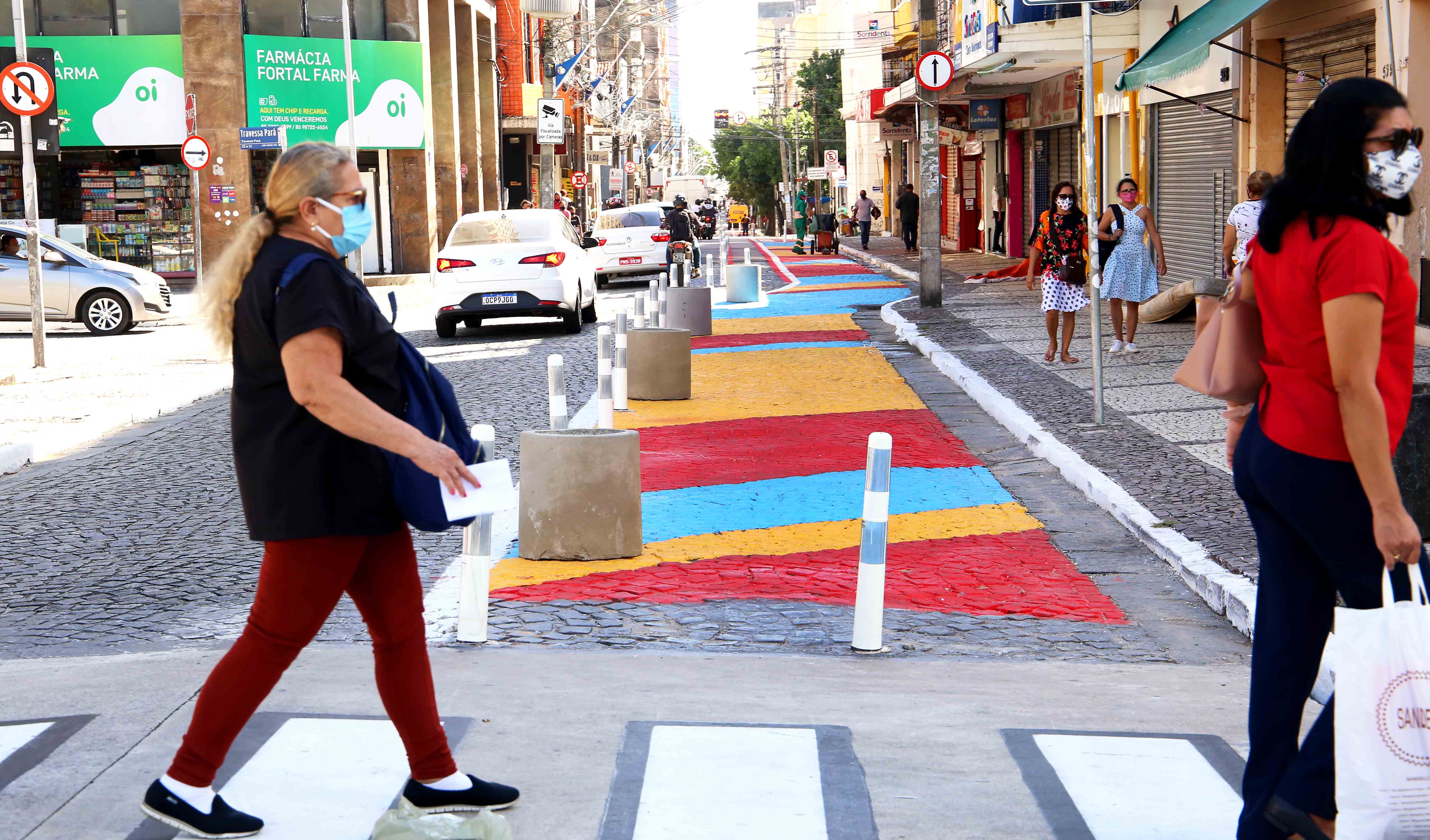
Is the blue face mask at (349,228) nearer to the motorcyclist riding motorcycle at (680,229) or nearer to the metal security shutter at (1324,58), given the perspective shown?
the metal security shutter at (1324,58)

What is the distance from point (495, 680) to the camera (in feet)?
17.3

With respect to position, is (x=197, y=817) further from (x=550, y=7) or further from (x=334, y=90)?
(x=550, y=7)

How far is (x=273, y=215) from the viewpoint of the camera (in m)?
3.72

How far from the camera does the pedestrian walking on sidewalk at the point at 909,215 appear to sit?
1642 inches

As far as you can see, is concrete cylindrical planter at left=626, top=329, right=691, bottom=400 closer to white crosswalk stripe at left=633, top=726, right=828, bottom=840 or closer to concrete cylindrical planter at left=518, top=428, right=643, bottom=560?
concrete cylindrical planter at left=518, top=428, right=643, bottom=560

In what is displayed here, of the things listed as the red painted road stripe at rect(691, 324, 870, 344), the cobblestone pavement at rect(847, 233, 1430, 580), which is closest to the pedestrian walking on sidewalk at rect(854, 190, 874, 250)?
the cobblestone pavement at rect(847, 233, 1430, 580)

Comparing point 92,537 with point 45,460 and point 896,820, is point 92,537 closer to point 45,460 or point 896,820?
point 45,460

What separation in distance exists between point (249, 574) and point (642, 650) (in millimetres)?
2299

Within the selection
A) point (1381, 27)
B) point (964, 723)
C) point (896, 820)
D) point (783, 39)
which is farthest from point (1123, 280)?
point (783, 39)

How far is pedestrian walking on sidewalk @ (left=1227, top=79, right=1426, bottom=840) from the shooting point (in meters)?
3.25

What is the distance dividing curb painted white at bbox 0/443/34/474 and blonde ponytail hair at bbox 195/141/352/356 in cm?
732

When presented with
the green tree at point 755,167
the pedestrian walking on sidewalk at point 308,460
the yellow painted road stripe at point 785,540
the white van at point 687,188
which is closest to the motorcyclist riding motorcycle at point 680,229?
the yellow painted road stripe at point 785,540

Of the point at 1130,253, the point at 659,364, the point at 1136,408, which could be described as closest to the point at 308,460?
the point at 1136,408

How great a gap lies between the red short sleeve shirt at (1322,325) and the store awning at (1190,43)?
34.4 feet
